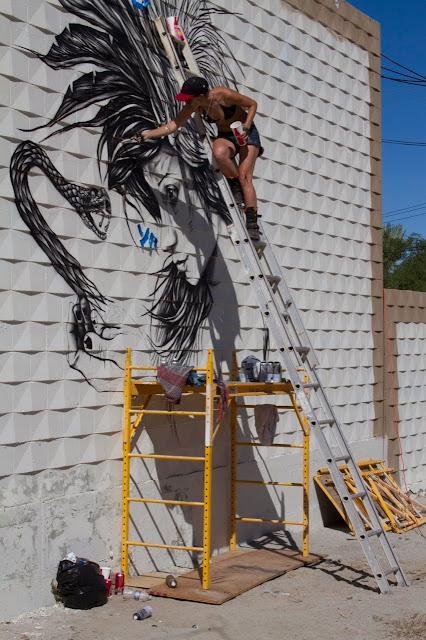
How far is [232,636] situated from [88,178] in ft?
13.2

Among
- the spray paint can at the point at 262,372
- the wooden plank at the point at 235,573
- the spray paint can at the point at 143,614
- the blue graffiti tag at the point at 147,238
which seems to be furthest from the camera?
the spray paint can at the point at 262,372

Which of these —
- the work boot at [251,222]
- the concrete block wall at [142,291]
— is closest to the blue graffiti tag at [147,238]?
the concrete block wall at [142,291]

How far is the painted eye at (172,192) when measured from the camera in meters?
8.05

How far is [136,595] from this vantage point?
6.71 meters

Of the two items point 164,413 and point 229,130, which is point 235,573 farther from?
point 229,130

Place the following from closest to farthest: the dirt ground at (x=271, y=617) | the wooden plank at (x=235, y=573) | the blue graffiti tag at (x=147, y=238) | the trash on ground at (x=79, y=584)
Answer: the dirt ground at (x=271, y=617) → the trash on ground at (x=79, y=584) → the wooden plank at (x=235, y=573) → the blue graffiti tag at (x=147, y=238)

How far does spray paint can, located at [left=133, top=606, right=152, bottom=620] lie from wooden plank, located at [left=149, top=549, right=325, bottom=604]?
41cm

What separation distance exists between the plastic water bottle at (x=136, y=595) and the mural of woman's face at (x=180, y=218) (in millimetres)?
3153

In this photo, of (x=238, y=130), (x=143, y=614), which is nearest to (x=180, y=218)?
(x=238, y=130)

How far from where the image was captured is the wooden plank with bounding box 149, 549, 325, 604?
676 cm

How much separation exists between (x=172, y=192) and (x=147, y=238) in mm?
676

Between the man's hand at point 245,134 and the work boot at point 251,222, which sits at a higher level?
the man's hand at point 245,134

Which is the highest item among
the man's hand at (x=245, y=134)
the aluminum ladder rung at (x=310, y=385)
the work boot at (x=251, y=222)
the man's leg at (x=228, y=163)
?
the man's hand at (x=245, y=134)

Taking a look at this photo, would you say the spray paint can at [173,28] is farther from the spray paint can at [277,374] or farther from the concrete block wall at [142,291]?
the spray paint can at [277,374]
